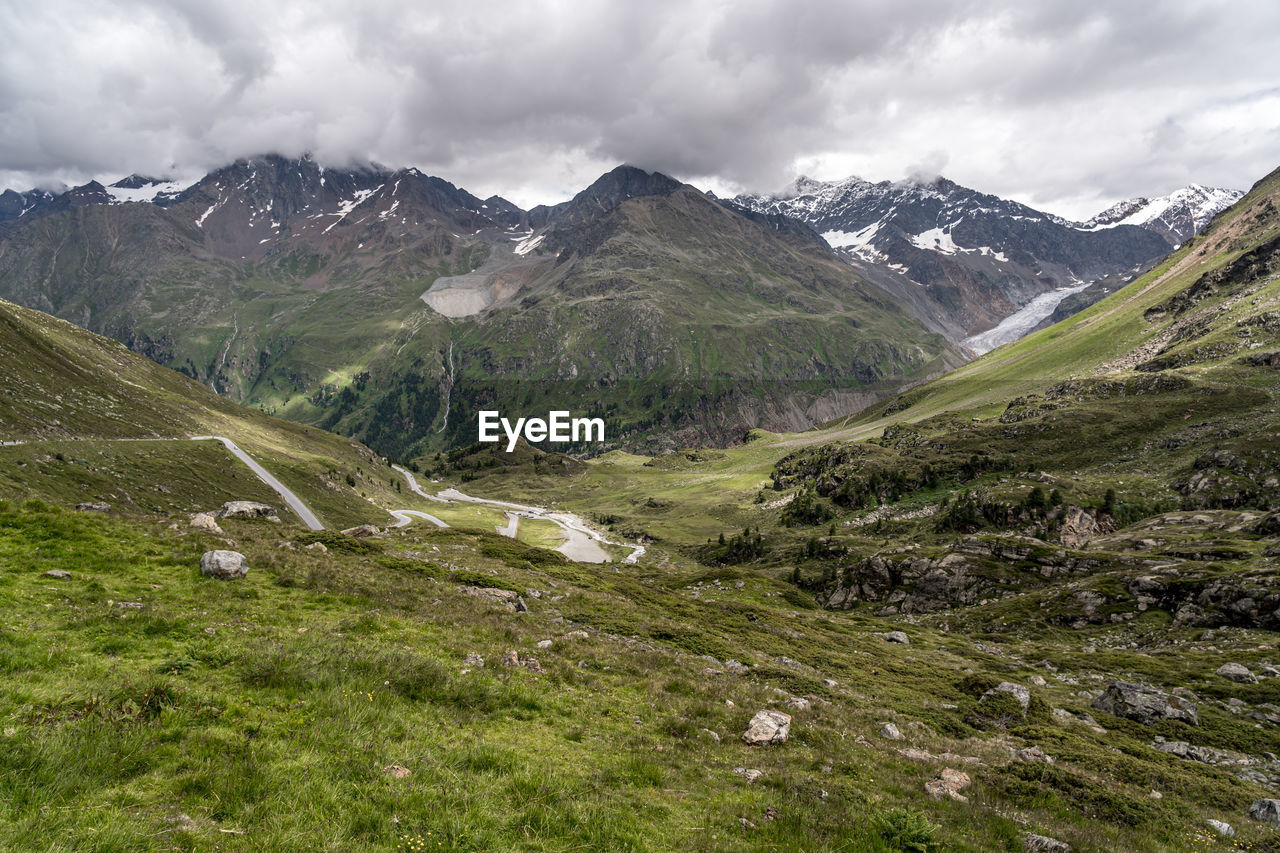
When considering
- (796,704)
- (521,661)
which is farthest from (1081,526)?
(521,661)

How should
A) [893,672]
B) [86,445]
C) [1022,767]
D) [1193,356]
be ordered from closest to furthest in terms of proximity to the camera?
[1022,767] < [893,672] < [86,445] < [1193,356]

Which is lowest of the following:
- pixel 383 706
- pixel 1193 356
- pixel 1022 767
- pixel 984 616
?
pixel 984 616

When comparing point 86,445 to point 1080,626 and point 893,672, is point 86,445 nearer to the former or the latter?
point 893,672

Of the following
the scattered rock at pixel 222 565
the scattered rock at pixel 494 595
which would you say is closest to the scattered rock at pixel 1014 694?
the scattered rock at pixel 494 595

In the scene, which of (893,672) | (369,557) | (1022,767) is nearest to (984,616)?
(893,672)

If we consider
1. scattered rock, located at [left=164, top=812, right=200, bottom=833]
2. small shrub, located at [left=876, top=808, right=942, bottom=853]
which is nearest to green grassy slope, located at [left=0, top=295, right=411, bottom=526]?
scattered rock, located at [left=164, top=812, right=200, bottom=833]

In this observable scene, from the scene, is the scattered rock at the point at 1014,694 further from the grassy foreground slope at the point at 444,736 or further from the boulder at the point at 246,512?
the boulder at the point at 246,512
